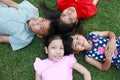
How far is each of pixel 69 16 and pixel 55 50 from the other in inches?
16.2

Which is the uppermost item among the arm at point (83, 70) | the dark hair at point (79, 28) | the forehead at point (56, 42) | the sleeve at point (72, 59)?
the dark hair at point (79, 28)

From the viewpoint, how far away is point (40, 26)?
3215 mm

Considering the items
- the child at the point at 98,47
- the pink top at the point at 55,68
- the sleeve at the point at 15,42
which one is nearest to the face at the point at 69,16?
the child at the point at 98,47

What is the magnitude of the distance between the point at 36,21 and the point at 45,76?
596mm

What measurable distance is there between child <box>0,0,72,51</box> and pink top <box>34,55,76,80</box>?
285mm

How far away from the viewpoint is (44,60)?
10.4ft

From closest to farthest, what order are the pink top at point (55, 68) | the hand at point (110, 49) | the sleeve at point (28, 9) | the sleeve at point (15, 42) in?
1. the pink top at point (55, 68)
2. the hand at point (110, 49)
3. the sleeve at point (15, 42)
4. the sleeve at point (28, 9)

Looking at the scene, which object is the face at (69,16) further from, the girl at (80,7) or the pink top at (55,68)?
the pink top at (55,68)

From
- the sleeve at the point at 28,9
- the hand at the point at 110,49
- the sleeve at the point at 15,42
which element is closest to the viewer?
the hand at the point at 110,49

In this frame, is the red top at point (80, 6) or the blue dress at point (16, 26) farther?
the red top at point (80, 6)

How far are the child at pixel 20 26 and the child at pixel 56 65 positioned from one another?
0.18 m

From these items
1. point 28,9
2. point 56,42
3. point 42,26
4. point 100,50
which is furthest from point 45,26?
point 100,50

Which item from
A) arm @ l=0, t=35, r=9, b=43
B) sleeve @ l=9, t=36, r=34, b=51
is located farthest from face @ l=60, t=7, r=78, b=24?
arm @ l=0, t=35, r=9, b=43

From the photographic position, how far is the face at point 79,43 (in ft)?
A: 10.2
